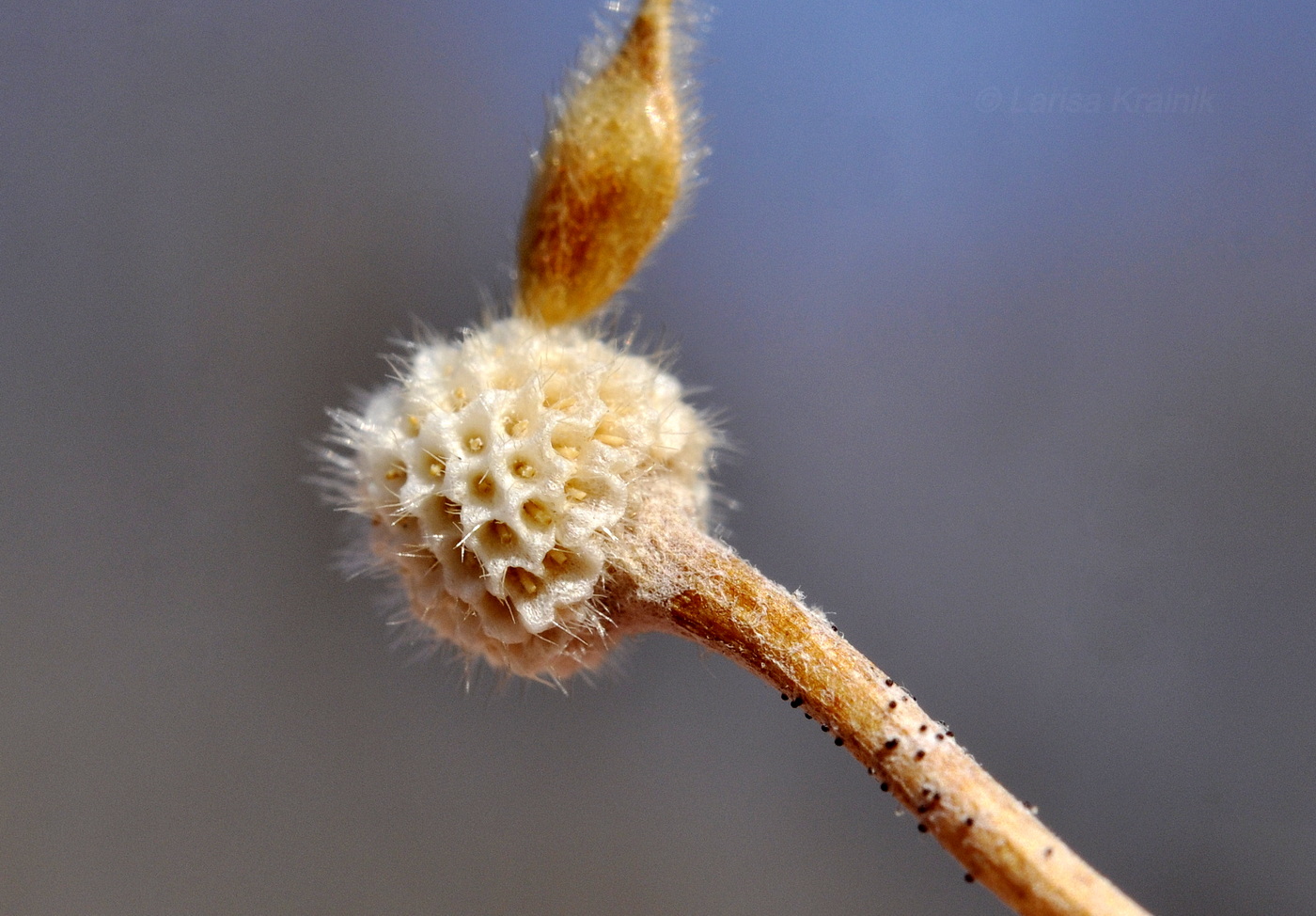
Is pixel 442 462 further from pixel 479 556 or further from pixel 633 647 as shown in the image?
pixel 633 647

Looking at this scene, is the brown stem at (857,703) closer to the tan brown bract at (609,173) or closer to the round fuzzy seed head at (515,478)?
the round fuzzy seed head at (515,478)

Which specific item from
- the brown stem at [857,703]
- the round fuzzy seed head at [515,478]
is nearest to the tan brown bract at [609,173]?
the round fuzzy seed head at [515,478]

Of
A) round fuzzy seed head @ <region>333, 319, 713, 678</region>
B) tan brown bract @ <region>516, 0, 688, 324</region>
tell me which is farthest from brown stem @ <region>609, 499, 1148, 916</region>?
tan brown bract @ <region>516, 0, 688, 324</region>

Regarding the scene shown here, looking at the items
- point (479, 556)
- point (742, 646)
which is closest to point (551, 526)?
point (479, 556)

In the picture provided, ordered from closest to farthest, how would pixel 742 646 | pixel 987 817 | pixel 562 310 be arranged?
pixel 987 817
pixel 742 646
pixel 562 310

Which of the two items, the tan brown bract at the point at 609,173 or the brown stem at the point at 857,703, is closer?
the brown stem at the point at 857,703

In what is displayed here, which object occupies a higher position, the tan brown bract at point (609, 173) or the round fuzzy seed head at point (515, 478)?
the tan brown bract at point (609, 173)

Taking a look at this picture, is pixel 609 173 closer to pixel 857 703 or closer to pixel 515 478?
pixel 515 478
